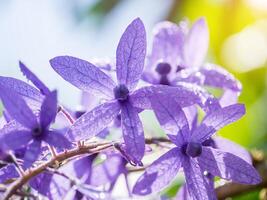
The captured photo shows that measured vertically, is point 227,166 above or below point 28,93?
below

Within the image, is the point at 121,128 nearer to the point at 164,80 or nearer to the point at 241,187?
the point at 164,80

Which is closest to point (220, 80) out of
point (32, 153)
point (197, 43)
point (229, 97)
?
point (229, 97)

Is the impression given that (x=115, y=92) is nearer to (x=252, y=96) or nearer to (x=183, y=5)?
(x=252, y=96)

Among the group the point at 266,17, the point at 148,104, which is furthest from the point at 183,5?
the point at 148,104

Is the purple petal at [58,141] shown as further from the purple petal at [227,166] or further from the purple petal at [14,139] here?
the purple petal at [227,166]

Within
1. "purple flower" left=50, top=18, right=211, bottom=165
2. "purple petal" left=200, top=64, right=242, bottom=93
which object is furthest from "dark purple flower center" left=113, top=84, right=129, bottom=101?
"purple petal" left=200, top=64, right=242, bottom=93
